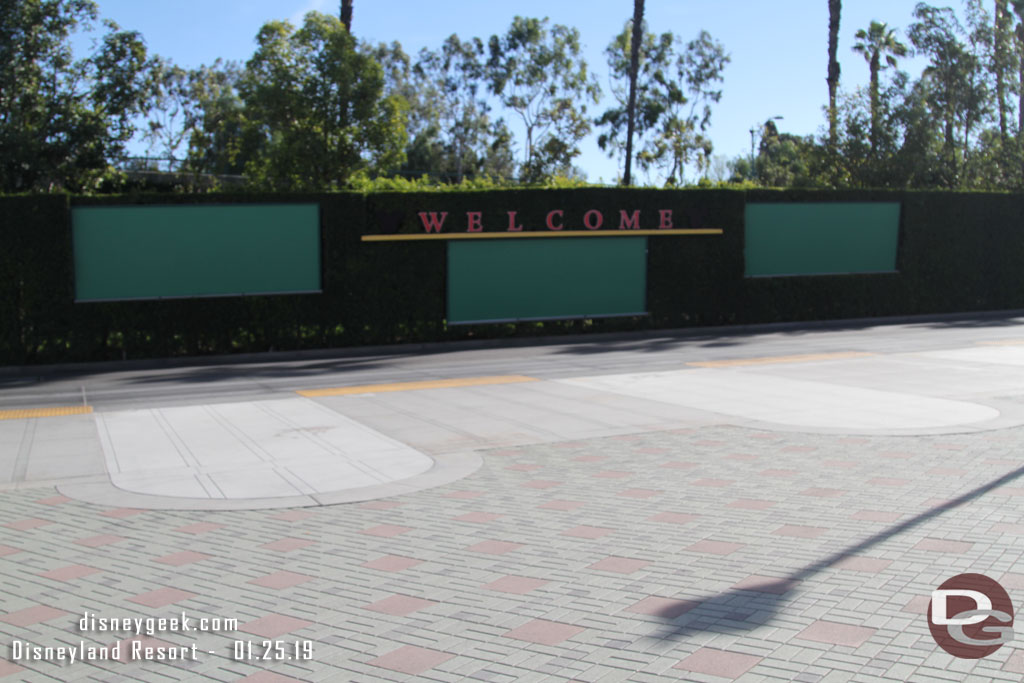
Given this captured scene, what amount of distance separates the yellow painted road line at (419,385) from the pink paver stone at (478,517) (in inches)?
266

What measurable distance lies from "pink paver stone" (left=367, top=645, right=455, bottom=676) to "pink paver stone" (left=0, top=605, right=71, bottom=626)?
6.42 ft

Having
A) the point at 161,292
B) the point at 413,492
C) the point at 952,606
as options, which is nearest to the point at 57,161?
the point at 161,292

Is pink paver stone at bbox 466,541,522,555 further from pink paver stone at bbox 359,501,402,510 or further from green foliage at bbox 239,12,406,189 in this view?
green foliage at bbox 239,12,406,189

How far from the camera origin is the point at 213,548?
21.1 feet

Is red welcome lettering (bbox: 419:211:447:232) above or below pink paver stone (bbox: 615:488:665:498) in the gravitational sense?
above

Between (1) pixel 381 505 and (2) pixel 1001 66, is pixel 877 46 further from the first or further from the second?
(1) pixel 381 505

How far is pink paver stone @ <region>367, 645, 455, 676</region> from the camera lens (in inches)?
176

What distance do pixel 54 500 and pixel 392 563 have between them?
11.6 ft

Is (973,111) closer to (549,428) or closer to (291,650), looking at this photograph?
(549,428)

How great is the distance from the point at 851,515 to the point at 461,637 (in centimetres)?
342

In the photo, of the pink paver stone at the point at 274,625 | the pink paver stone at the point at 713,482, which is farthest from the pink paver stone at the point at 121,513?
the pink paver stone at the point at 713,482

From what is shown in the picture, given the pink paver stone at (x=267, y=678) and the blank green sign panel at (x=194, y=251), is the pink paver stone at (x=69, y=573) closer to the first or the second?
the pink paver stone at (x=267, y=678)

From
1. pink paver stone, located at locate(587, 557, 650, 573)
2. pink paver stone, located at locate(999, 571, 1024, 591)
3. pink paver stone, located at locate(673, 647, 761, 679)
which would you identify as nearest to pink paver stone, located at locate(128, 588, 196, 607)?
pink paver stone, located at locate(587, 557, 650, 573)

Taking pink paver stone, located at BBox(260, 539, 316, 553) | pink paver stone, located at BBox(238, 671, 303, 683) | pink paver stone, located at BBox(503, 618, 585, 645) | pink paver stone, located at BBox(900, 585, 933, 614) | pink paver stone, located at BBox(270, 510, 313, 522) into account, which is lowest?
pink paver stone, located at BBox(270, 510, 313, 522)
